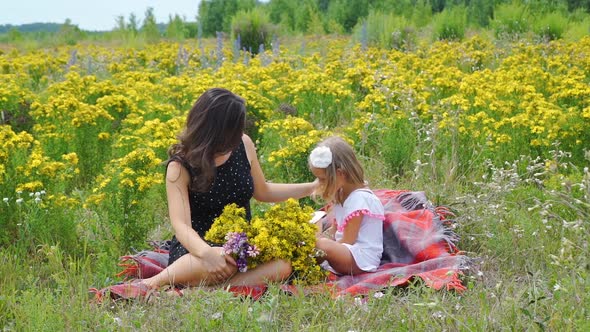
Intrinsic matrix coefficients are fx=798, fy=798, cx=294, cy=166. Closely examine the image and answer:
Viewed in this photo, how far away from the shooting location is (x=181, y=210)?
4242 mm

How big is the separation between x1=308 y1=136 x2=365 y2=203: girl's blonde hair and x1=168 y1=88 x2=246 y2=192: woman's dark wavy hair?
0.53m

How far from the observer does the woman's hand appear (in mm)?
4062

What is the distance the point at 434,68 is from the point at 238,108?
3987 millimetres

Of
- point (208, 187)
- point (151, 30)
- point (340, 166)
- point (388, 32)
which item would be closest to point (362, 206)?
point (340, 166)

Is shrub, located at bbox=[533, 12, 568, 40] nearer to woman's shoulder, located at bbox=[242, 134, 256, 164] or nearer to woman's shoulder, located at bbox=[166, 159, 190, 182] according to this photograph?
woman's shoulder, located at bbox=[242, 134, 256, 164]

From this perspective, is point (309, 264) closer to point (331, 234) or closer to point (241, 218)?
point (241, 218)

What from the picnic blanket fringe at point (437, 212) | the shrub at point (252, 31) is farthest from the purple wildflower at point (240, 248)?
the shrub at point (252, 31)

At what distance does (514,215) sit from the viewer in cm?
504

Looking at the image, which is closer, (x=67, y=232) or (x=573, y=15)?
(x=67, y=232)

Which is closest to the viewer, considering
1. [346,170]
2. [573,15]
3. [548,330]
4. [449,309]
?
[548,330]

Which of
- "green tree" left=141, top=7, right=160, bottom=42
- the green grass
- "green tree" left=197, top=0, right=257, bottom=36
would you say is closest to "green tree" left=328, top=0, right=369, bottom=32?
"green tree" left=197, top=0, right=257, bottom=36

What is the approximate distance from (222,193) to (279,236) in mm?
550

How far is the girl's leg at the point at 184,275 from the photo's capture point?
411cm

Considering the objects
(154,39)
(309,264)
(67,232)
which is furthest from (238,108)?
(154,39)
